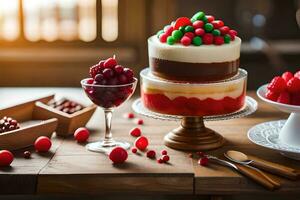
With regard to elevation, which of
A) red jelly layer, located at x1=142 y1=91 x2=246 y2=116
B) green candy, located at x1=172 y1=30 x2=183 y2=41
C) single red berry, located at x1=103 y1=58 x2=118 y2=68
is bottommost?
red jelly layer, located at x1=142 y1=91 x2=246 y2=116

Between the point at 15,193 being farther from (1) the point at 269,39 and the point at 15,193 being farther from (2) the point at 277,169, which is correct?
(1) the point at 269,39

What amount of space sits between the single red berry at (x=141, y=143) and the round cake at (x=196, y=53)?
0.53ft

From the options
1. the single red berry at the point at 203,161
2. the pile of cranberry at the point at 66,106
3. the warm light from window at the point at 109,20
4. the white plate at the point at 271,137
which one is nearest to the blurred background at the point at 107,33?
the warm light from window at the point at 109,20

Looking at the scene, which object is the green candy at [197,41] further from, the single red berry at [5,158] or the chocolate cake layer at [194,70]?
the single red berry at [5,158]

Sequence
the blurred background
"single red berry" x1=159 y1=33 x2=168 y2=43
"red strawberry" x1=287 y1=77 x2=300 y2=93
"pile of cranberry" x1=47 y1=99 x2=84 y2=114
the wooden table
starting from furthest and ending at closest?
the blurred background, "pile of cranberry" x1=47 y1=99 x2=84 y2=114, "single red berry" x1=159 y1=33 x2=168 y2=43, "red strawberry" x1=287 y1=77 x2=300 y2=93, the wooden table

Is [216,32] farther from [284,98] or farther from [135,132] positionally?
[135,132]

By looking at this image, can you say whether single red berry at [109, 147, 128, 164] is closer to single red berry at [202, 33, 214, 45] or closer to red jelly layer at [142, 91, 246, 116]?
red jelly layer at [142, 91, 246, 116]

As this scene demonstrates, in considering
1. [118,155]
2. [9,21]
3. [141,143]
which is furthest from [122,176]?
[9,21]

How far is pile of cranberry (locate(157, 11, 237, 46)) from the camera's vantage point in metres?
1.57

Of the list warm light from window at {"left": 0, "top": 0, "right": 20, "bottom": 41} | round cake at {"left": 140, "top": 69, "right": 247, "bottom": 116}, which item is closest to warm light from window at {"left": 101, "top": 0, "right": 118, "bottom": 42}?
warm light from window at {"left": 0, "top": 0, "right": 20, "bottom": 41}

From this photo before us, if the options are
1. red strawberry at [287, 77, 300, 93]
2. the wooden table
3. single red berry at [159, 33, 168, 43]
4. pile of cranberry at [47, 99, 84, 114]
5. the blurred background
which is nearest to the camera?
the wooden table

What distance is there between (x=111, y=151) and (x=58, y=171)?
14 centimetres

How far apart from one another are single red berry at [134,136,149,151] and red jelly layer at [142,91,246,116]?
0.08 metres

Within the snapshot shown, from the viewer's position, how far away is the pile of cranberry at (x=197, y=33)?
5.14ft
